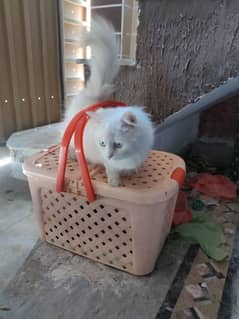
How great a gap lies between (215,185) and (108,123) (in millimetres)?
910

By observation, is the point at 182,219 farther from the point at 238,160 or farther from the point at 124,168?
the point at 238,160

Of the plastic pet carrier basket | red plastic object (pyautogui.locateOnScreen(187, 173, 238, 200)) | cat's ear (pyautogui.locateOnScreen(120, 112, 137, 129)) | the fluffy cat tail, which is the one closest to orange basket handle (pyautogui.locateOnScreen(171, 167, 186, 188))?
the plastic pet carrier basket

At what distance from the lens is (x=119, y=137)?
0.66m

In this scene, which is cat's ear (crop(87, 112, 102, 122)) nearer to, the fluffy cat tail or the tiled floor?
the fluffy cat tail

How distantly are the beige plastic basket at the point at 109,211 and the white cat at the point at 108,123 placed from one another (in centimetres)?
6

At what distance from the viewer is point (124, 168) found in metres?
0.74

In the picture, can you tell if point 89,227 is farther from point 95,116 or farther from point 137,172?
point 95,116

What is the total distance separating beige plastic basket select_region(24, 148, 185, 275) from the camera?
0.73 metres

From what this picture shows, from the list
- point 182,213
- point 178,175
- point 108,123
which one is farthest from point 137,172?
point 182,213

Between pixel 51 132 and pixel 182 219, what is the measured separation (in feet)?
3.95

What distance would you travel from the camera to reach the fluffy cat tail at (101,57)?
823 mm

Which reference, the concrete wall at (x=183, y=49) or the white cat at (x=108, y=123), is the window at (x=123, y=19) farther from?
the white cat at (x=108, y=123)

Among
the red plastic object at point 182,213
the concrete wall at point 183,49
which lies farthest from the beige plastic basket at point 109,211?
the concrete wall at point 183,49

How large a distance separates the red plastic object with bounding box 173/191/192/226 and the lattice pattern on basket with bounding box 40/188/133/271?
33 centimetres
